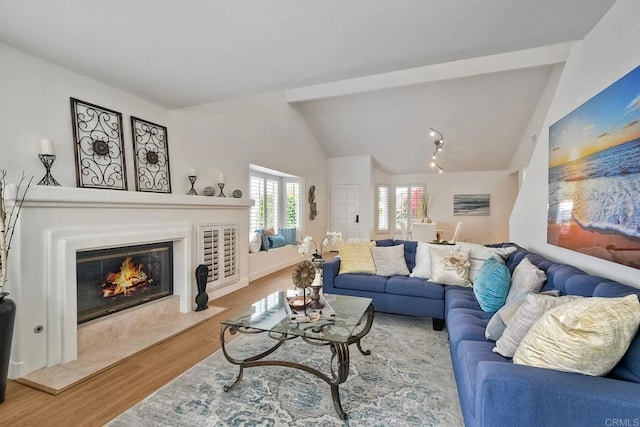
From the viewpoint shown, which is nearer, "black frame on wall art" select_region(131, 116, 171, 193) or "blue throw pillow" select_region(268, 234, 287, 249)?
"black frame on wall art" select_region(131, 116, 171, 193)

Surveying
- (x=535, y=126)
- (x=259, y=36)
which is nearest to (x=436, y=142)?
(x=535, y=126)

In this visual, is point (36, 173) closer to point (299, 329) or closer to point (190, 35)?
point (190, 35)

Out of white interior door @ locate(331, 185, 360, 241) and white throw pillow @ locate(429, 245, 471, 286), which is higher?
white interior door @ locate(331, 185, 360, 241)

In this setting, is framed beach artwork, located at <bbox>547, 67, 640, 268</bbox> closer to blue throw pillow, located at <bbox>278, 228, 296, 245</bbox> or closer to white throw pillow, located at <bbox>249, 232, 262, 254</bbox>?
white throw pillow, located at <bbox>249, 232, 262, 254</bbox>

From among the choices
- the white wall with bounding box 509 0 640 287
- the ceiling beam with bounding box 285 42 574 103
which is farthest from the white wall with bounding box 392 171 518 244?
the white wall with bounding box 509 0 640 287

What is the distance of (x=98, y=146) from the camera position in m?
2.78

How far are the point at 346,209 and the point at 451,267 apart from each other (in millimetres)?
5130

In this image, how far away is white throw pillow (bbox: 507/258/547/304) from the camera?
6.85 feet

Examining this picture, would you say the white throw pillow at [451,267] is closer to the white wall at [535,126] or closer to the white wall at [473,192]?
the white wall at [535,126]

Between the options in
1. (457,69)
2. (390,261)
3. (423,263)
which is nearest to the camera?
(423,263)

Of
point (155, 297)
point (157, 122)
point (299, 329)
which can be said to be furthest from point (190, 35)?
point (155, 297)

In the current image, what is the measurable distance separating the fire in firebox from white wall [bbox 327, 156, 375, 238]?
5.58 metres

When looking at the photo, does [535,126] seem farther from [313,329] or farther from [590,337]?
[313,329]

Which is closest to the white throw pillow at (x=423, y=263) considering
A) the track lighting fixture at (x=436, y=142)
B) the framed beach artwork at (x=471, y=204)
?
the track lighting fixture at (x=436, y=142)
